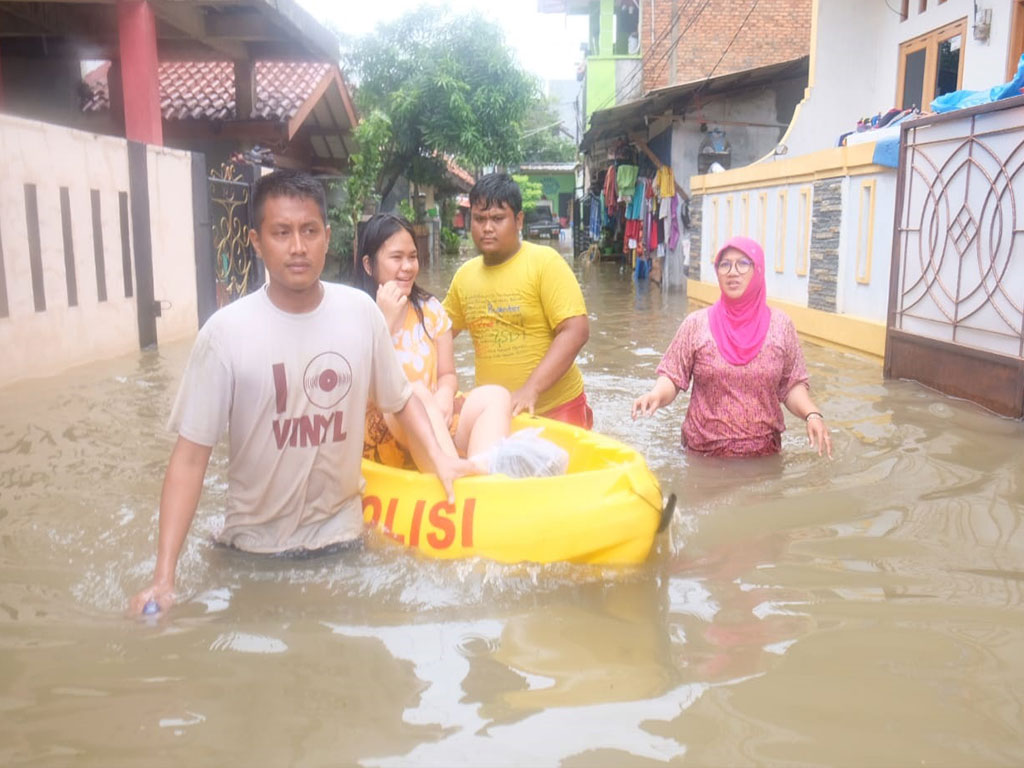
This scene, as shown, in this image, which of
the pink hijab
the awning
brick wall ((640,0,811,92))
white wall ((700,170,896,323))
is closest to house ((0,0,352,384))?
the pink hijab

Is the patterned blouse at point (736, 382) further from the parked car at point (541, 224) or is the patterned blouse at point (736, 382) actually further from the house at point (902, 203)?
the parked car at point (541, 224)

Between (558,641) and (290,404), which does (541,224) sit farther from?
(558,641)

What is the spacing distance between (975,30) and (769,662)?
9.16 meters

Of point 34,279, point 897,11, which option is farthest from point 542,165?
point 34,279

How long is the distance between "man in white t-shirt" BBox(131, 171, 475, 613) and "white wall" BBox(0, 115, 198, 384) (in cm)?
461

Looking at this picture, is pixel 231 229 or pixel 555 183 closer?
pixel 231 229

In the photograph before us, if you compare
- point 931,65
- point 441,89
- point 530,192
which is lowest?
point 530,192

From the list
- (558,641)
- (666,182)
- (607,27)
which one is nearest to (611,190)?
(666,182)

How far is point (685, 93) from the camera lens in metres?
16.5

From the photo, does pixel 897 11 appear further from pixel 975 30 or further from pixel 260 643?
pixel 260 643

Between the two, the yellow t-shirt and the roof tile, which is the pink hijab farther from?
the roof tile

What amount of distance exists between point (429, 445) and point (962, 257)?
503 cm

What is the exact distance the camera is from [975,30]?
9.80 m

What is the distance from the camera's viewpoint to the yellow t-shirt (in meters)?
4.46
